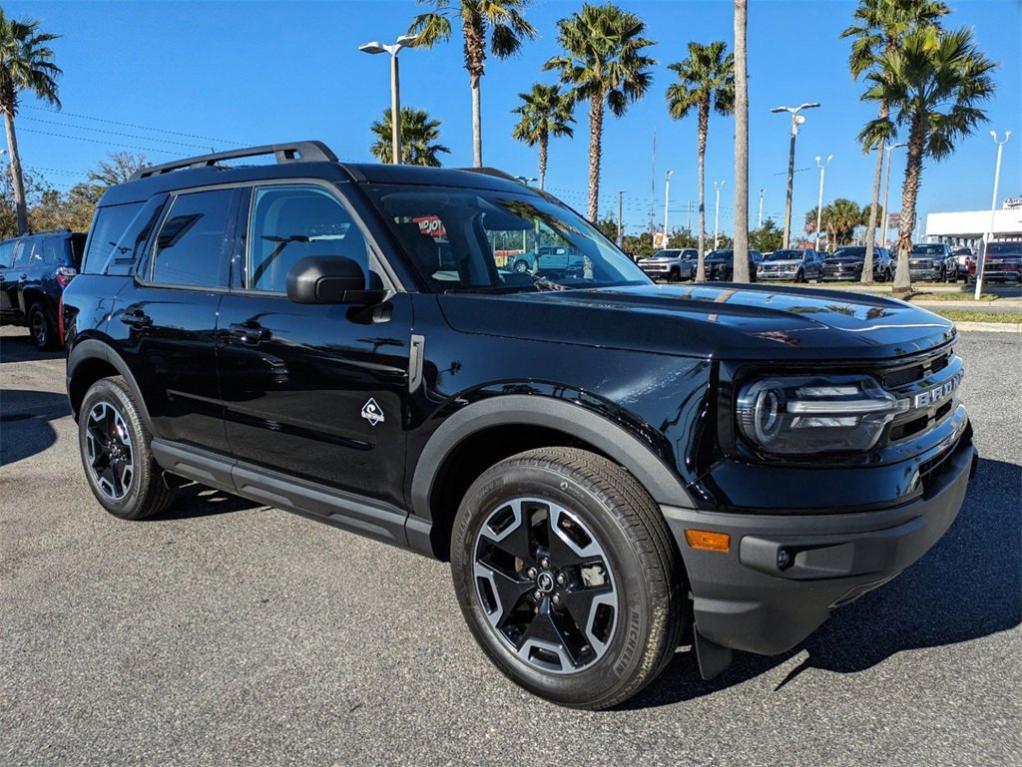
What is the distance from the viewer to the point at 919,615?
10.0ft

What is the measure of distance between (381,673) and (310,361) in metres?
1.23

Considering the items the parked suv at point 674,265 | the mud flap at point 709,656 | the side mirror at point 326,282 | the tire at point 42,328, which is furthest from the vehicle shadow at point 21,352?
the parked suv at point 674,265

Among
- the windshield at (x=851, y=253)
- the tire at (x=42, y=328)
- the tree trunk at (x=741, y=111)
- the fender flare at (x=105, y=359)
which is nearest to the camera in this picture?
the fender flare at (x=105, y=359)

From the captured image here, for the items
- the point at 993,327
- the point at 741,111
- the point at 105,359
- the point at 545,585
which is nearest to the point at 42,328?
the point at 105,359

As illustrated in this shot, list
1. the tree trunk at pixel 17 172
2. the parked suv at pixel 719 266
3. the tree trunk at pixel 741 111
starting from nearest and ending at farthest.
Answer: the tree trunk at pixel 741 111 → the tree trunk at pixel 17 172 → the parked suv at pixel 719 266

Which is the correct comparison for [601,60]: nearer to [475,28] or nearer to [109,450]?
[475,28]

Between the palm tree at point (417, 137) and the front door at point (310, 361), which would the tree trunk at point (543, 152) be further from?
the front door at point (310, 361)

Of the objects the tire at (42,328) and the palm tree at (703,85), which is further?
the palm tree at (703,85)

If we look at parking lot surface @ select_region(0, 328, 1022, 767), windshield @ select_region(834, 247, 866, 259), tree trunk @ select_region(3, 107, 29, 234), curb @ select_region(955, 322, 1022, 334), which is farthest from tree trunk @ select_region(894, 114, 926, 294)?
tree trunk @ select_region(3, 107, 29, 234)

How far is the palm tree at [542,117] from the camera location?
38.3 m

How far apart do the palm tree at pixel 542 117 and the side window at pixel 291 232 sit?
36.3 metres

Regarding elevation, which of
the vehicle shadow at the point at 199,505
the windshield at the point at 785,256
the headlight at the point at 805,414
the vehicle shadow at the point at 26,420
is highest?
the headlight at the point at 805,414

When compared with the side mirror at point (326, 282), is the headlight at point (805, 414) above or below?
below

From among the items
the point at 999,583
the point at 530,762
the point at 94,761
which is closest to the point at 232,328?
the point at 94,761
